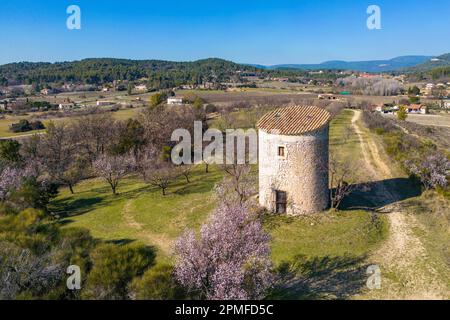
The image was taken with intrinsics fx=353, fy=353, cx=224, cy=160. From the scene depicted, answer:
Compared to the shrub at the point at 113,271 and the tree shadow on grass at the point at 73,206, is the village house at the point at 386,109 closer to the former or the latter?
the tree shadow on grass at the point at 73,206

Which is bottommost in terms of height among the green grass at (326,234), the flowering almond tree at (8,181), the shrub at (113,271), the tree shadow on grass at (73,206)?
the tree shadow on grass at (73,206)

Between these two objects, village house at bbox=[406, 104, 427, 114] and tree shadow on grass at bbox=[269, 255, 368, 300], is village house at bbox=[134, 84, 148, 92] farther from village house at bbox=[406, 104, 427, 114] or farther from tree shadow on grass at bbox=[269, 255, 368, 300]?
tree shadow on grass at bbox=[269, 255, 368, 300]

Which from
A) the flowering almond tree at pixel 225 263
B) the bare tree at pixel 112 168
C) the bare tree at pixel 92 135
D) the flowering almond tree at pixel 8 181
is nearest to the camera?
the flowering almond tree at pixel 225 263

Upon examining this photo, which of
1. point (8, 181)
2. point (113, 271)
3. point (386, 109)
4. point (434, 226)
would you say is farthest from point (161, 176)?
point (386, 109)

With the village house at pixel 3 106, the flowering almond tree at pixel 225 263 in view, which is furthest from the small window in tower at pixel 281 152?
the village house at pixel 3 106

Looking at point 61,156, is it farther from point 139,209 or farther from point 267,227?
point 267,227
